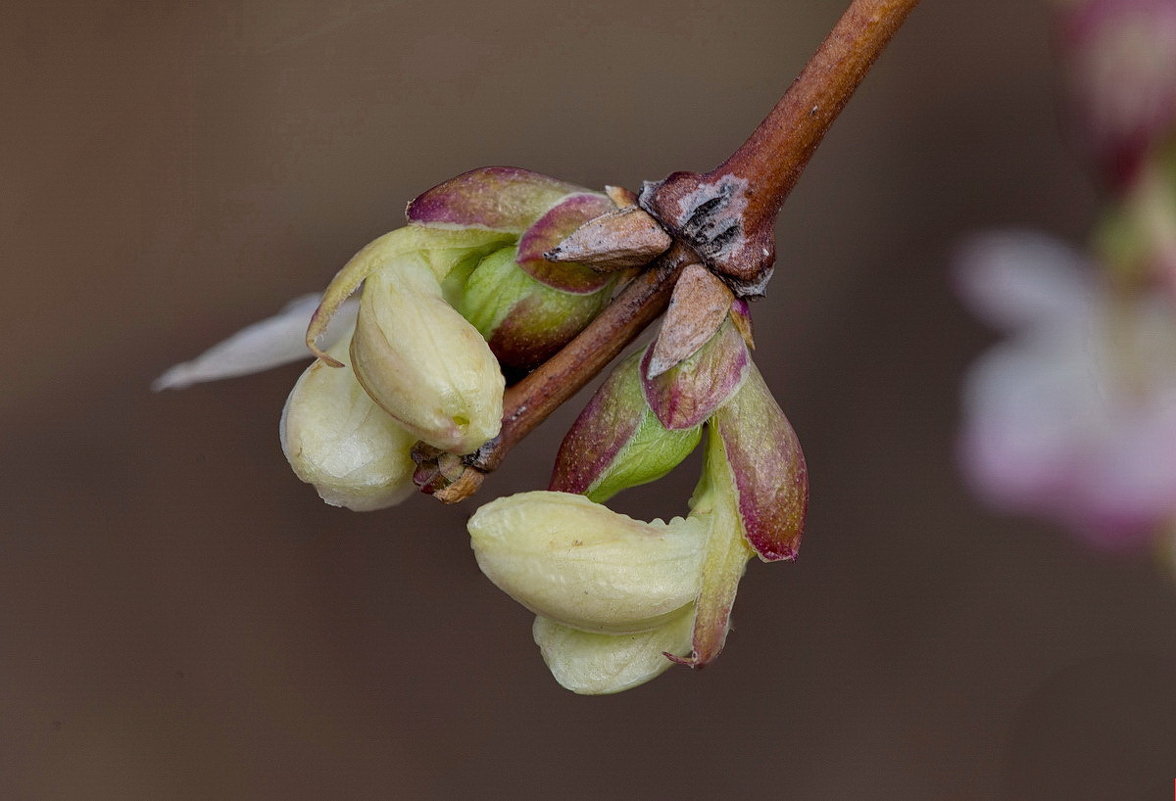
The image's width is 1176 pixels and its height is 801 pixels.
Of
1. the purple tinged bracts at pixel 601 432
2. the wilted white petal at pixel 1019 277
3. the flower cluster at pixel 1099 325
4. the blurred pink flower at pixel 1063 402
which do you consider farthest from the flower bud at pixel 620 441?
the wilted white petal at pixel 1019 277

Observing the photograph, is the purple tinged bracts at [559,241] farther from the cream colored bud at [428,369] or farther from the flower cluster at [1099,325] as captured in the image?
the flower cluster at [1099,325]

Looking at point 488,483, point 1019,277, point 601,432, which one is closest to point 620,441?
point 601,432

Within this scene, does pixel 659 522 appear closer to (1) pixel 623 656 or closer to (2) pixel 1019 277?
(1) pixel 623 656

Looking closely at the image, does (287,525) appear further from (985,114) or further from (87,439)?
(985,114)

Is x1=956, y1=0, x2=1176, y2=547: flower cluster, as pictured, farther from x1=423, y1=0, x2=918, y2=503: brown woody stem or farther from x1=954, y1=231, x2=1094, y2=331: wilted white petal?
x1=423, y1=0, x2=918, y2=503: brown woody stem

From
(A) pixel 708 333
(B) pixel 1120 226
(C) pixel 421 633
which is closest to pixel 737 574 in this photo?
(A) pixel 708 333

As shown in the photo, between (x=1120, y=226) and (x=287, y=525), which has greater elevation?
(x=1120, y=226)
